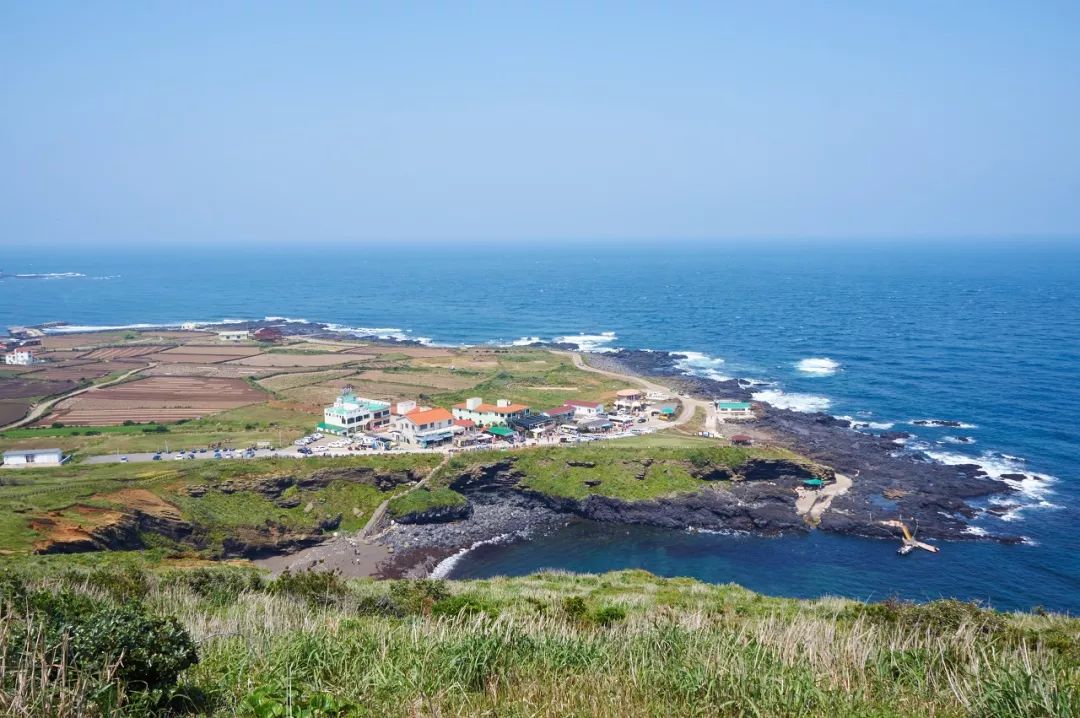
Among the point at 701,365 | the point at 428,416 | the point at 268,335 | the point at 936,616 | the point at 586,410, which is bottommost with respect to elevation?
the point at 586,410

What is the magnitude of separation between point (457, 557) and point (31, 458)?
103ft

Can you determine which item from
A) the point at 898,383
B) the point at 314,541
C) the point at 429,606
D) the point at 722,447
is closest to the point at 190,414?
the point at 314,541

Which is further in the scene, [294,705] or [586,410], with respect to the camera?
[586,410]

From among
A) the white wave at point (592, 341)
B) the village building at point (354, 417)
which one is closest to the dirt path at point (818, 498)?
the village building at point (354, 417)

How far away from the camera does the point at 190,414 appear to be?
59.8 meters

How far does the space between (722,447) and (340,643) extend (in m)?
44.9

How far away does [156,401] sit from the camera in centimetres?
6462

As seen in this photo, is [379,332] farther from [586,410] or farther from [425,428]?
[425,428]

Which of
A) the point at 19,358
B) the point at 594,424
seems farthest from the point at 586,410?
the point at 19,358

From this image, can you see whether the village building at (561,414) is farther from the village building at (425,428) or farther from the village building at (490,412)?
the village building at (425,428)

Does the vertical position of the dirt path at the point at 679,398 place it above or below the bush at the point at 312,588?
→ below

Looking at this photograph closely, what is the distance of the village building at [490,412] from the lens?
57.5 meters

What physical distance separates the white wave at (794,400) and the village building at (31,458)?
60.2m

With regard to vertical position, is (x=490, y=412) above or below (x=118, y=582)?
below
